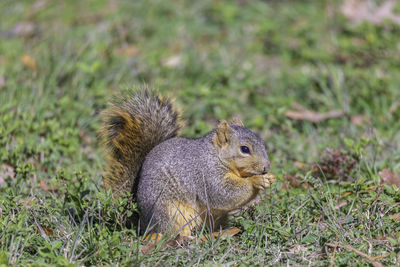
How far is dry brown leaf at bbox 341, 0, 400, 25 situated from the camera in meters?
6.22

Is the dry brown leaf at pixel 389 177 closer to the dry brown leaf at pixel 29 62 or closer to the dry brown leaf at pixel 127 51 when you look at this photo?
the dry brown leaf at pixel 127 51

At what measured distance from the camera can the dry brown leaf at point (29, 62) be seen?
5199mm

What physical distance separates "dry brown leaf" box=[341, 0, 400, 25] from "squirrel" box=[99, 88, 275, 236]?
3552 millimetres

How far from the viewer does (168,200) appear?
3.23 meters

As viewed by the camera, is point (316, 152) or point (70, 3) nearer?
point (316, 152)

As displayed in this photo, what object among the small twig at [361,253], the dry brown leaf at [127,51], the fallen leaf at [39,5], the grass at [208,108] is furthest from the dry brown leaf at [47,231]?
the fallen leaf at [39,5]

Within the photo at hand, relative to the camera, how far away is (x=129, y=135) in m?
3.35

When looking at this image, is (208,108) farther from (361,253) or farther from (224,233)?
(361,253)

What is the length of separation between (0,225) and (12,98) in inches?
77.3

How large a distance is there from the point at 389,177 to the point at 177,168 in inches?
58.2

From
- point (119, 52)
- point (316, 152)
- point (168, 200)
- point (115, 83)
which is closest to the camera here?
point (168, 200)

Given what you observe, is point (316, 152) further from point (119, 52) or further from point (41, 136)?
point (119, 52)

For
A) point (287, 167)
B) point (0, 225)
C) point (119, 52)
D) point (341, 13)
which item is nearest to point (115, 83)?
point (119, 52)

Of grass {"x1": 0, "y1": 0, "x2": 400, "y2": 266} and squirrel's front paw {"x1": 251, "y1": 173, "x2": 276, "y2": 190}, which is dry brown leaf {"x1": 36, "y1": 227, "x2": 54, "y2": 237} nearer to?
grass {"x1": 0, "y1": 0, "x2": 400, "y2": 266}
